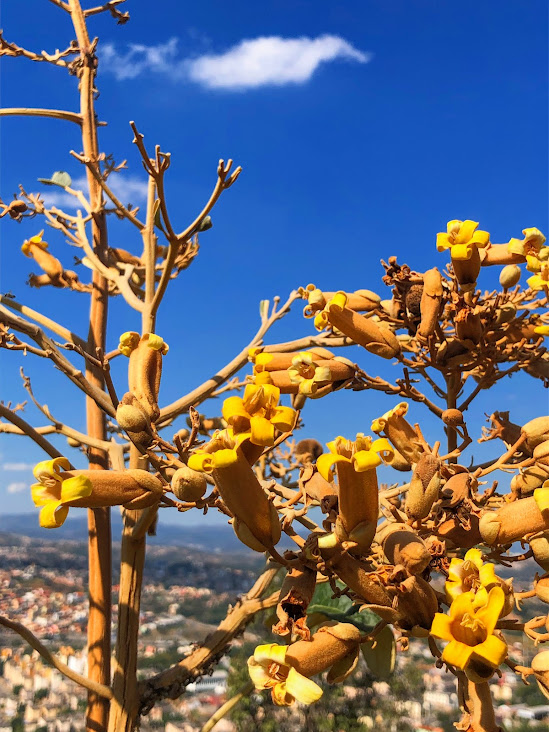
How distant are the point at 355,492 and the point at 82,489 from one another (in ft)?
1.06

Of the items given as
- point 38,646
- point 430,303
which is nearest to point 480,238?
point 430,303

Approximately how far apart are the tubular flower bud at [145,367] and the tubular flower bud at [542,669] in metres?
0.60

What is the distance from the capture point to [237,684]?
3.96 meters

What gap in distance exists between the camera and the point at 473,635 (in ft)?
2.08

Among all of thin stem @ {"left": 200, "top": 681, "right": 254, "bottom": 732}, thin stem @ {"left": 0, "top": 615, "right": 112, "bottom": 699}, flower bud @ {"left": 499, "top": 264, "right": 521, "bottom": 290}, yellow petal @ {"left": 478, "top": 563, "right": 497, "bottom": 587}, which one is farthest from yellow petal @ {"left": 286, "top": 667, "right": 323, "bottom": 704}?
thin stem @ {"left": 200, "top": 681, "right": 254, "bottom": 732}

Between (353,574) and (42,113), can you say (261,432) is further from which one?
(42,113)

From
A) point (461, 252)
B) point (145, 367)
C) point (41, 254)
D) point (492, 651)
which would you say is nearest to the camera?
point (492, 651)

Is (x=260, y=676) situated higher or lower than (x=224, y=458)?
lower

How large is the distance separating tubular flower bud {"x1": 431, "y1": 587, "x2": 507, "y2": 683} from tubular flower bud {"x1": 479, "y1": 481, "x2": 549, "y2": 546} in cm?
13

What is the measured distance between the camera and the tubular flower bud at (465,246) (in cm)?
112

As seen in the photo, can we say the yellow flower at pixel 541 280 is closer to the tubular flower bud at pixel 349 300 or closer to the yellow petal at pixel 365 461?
the tubular flower bud at pixel 349 300

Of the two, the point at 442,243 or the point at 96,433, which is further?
the point at 96,433

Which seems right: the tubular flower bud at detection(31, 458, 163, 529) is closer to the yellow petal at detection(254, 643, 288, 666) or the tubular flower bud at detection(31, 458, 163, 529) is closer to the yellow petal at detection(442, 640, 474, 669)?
the yellow petal at detection(254, 643, 288, 666)

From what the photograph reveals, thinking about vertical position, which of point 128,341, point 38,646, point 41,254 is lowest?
point 38,646
